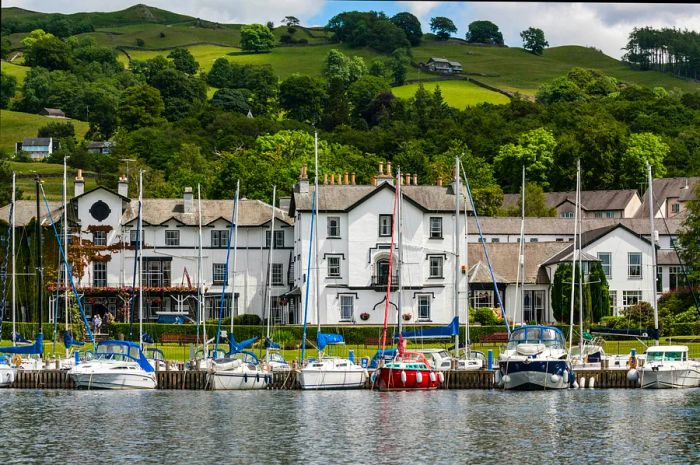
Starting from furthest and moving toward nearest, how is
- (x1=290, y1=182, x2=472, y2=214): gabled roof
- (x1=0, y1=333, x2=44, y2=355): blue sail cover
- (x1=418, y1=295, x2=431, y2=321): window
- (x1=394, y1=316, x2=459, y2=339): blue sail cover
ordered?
(x1=418, y1=295, x2=431, y2=321): window → (x1=290, y1=182, x2=472, y2=214): gabled roof → (x1=0, y1=333, x2=44, y2=355): blue sail cover → (x1=394, y1=316, x2=459, y2=339): blue sail cover

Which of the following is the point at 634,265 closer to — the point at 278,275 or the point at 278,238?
the point at 278,275

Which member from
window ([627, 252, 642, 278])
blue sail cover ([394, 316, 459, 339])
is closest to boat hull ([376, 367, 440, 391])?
blue sail cover ([394, 316, 459, 339])

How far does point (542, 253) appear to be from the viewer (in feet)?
358

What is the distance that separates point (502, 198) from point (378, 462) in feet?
352

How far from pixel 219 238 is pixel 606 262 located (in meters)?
31.0

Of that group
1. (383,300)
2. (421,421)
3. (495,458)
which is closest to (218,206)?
(383,300)

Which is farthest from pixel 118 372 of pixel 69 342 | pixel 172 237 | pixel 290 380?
pixel 172 237

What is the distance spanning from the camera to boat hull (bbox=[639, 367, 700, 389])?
75.3 m

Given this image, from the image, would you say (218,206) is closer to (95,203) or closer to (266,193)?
(95,203)

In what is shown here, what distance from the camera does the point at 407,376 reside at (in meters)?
74.3

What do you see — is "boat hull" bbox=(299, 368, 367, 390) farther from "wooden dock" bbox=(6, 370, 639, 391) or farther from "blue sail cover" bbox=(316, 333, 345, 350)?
"blue sail cover" bbox=(316, 333, 345, 350)

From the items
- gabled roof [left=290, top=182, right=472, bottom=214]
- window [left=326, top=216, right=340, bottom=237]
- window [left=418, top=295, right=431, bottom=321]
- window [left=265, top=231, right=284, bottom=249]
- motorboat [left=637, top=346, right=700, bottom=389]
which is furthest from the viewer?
window [left=265, top=231, right=284, bottom=249]

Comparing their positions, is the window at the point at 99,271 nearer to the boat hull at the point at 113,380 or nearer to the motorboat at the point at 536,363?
the boat hull at the point at 113,380

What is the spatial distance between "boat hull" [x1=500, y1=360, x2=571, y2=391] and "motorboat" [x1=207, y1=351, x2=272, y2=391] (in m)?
13.5
